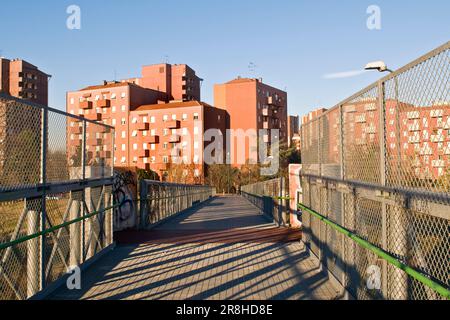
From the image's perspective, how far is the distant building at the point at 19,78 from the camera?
7250 centimetres

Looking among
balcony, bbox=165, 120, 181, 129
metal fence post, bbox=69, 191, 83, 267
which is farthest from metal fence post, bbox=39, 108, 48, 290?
balcony, bbox=165, 120, 181, 129

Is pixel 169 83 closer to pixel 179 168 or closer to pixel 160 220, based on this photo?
pixel 179 168

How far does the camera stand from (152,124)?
2611 inches

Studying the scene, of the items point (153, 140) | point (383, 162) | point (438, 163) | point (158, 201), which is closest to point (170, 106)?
point (153, 140)

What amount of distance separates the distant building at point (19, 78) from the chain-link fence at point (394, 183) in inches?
2991

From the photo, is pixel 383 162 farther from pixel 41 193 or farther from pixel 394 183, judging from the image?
pixel 41 193

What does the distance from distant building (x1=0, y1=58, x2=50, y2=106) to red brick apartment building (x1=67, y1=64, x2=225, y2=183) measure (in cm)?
916

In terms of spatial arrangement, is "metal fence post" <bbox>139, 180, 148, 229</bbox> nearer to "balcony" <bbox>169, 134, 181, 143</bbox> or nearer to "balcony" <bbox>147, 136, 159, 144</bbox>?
"balcony" <bbox>169, 134, 181, 143</bbox>

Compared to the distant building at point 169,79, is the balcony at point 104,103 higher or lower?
lower

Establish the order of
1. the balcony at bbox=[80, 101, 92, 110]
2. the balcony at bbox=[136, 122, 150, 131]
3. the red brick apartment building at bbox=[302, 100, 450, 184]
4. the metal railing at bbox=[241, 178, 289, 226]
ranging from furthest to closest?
the balcony at bbox=[80, 101, 92, 110], the balcony at bbox=[136, 122, 150, 131], the metal railing at bbox=[241, 178, 289, 226], the red brick apartment building at bbox=[302, 100, 450, 184]

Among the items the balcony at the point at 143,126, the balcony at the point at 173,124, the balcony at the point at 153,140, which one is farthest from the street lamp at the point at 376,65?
the balcony at the point at 143,126

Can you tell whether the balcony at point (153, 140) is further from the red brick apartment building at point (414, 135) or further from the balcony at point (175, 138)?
the red brick apartment building at point (414, 135)

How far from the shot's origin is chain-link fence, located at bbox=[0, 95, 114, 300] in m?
4.84

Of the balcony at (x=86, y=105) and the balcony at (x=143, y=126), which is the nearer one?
the balcony at (x=143, y=126)
